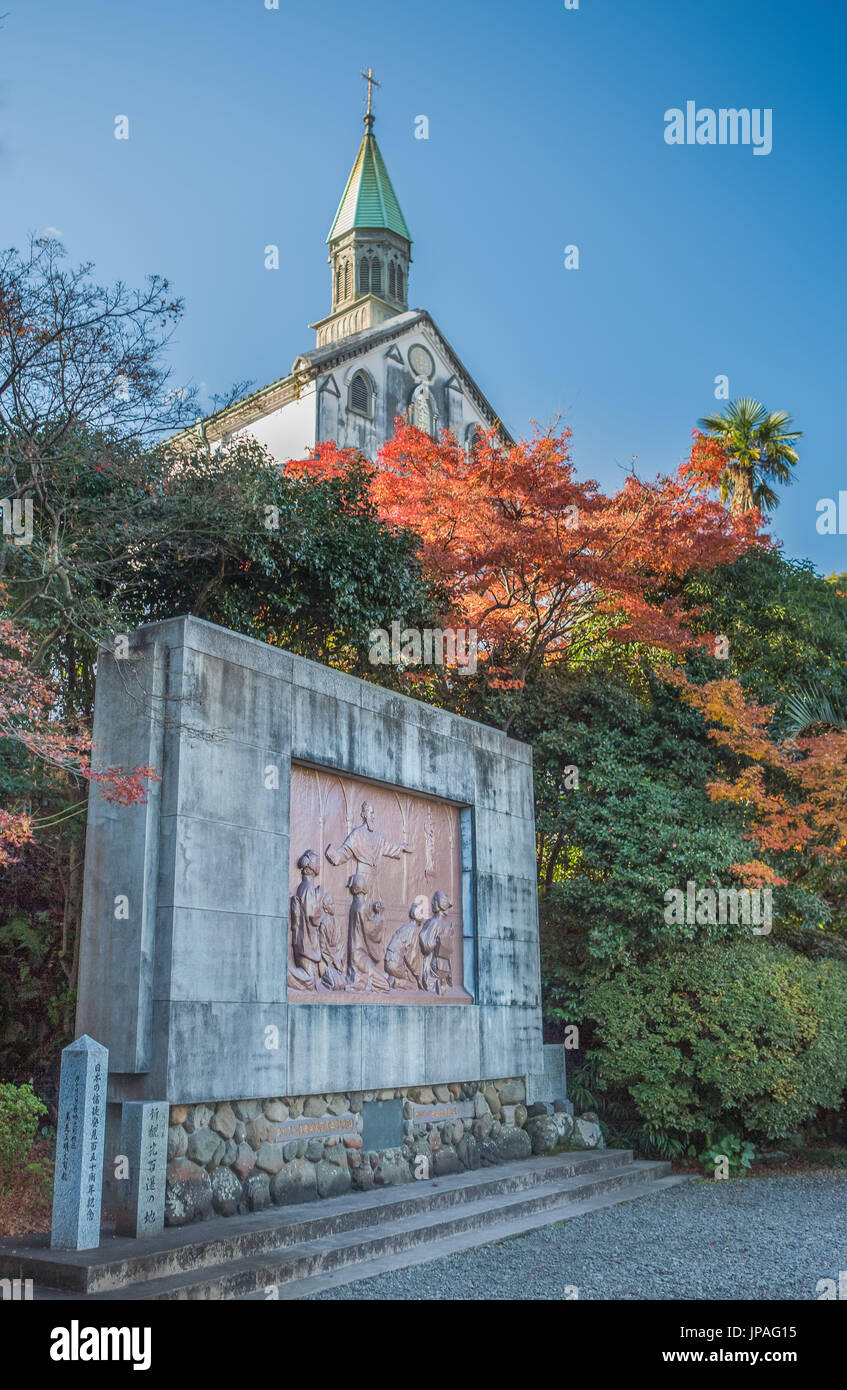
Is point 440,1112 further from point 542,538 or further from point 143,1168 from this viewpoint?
point 542,538

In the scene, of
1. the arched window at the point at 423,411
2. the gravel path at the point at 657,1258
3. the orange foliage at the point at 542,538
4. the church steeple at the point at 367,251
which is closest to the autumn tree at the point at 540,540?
the orange foliage at the point at 542,538

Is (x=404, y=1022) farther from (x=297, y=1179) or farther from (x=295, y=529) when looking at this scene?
(x=295, y=529)

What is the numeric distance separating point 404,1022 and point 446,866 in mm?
1865

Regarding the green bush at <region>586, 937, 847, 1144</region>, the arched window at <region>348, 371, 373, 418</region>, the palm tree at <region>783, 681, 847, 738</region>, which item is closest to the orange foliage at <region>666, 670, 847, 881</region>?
the palm tree at <region>783, 681, 847, 738</region>

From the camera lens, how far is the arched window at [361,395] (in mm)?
31125

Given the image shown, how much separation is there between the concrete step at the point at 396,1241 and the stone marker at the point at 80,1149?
1.64 feet

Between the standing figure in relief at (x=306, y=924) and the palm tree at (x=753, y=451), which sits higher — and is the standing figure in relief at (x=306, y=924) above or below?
below

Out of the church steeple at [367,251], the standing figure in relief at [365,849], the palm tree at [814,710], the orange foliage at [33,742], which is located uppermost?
the church steeple at [367,251]

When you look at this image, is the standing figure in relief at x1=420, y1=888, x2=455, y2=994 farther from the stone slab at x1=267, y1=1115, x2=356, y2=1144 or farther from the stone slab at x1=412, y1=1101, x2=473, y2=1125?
the stone slab at x1=267, y1=1115, x2=356, y2=1144

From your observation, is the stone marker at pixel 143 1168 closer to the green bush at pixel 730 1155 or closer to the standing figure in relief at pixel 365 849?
the standing figure in relief at pixel 365 849

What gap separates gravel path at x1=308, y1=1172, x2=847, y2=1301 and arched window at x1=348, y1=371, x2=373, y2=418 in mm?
24923

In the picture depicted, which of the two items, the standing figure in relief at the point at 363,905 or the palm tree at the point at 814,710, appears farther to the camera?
the palm tree at the point at 814,710

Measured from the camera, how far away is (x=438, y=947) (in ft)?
35.2

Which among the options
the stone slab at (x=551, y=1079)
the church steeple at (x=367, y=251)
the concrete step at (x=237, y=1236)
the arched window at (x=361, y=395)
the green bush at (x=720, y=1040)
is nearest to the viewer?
the concrete step at (x=237, y=1236)
